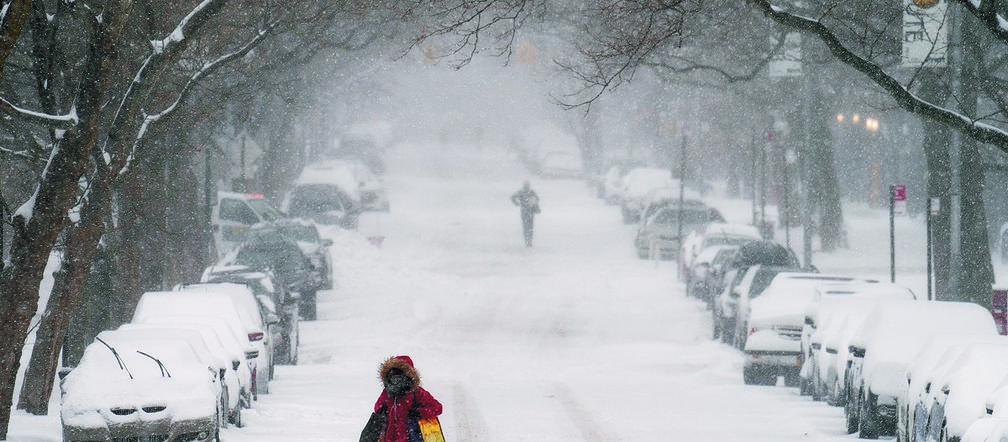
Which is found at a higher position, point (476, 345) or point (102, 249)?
point (102, 249)

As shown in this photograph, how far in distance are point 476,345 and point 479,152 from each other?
70.9m

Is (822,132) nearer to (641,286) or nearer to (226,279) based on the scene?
(641,286)

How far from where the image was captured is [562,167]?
7238 centimetres

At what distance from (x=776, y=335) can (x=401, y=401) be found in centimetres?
1226

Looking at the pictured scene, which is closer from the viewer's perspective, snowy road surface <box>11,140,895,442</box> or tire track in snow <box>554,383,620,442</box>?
tire track in snow <box>554,383,620,442</box>

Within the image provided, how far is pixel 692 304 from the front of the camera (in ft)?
102

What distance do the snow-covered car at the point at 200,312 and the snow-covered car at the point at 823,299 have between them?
668 centimetres

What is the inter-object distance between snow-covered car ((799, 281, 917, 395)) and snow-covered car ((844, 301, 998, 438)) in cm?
247

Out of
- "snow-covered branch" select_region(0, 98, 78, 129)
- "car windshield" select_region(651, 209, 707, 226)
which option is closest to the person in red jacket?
"snow-covered branch" select_region(0, 98, 78, 129)

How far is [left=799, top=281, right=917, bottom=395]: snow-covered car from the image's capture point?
18328 millimetres

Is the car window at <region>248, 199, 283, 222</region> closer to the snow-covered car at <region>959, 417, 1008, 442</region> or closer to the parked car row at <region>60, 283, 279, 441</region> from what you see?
the parked car row at <region>60, 283, 279, 441</region>

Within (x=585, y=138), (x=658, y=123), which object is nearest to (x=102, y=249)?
(x=658, y=123)

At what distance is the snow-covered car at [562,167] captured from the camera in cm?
7225

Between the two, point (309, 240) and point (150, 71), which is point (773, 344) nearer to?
point (150, 71)
